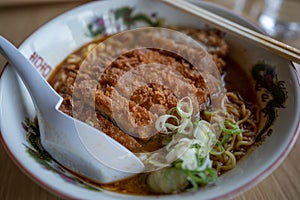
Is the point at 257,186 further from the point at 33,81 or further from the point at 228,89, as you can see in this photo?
the point at 33,81

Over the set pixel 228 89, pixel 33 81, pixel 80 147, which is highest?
pixel 228 89

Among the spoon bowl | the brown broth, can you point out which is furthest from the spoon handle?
the brown broth

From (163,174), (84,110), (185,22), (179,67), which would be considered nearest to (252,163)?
(163,174)

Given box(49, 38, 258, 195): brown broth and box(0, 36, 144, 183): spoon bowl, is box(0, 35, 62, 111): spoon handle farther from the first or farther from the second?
box(49, 38, 258, 195): brown broth

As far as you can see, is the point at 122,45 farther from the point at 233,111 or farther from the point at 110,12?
the point at 233,111

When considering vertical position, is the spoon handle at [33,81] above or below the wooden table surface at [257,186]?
above

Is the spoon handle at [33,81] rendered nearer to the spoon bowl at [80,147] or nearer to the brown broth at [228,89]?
the spoon bowl at [80,147]

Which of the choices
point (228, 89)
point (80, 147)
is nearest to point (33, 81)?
point (80, 147)

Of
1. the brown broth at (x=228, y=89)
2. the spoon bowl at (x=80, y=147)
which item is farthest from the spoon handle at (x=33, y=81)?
the brown broth at (x=228, y=89)
